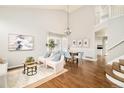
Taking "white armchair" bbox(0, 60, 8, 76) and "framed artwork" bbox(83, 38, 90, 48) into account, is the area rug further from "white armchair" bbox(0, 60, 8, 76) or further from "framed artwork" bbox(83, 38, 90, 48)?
"framed artwork" bbox(83, 38, 90, 48)

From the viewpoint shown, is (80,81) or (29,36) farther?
(80,81)

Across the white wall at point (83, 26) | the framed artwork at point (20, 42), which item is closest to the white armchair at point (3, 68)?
the framed artwork at point (20, 42)

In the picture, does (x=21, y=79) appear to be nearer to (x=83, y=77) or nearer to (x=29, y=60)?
(x=29, y=60)

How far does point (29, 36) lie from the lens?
6.07 feet

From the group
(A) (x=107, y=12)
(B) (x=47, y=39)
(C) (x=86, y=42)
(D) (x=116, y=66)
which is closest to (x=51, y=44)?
(B) (x=47, y=39)

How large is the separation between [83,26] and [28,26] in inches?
41.9

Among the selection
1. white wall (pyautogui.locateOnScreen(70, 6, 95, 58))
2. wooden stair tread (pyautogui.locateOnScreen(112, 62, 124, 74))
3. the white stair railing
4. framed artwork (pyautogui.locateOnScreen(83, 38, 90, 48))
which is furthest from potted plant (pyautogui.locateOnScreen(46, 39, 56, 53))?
wooden stair tread (pyautogui.locateOnScreen(112, 62, 124, 74))

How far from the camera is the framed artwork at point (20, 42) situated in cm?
174

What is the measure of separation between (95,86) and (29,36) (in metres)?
1.44

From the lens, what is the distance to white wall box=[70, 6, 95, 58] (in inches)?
82.1

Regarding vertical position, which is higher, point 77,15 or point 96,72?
point 77,15

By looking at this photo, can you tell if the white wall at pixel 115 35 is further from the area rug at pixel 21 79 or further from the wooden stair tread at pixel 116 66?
the area rug at pixel 21 79
